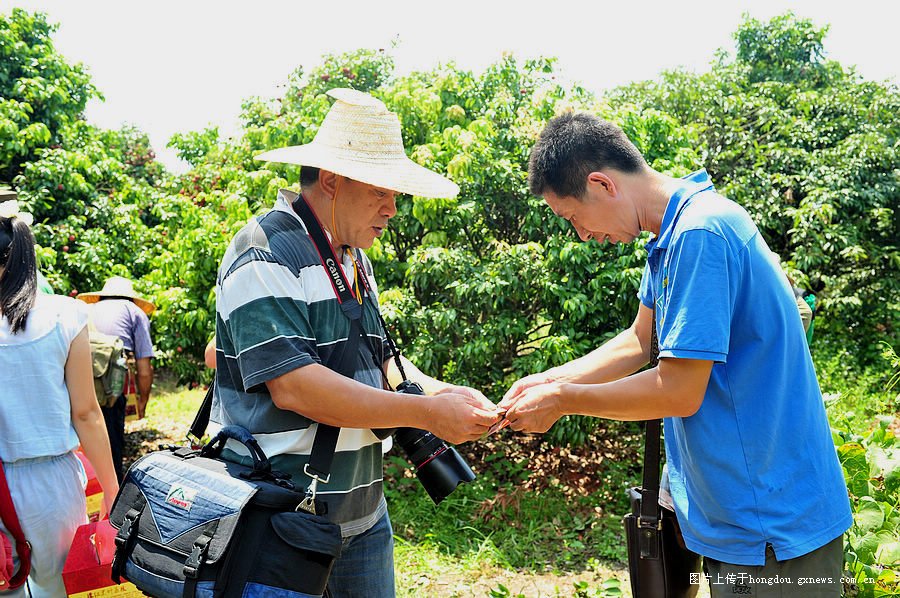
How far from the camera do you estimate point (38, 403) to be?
100 inches

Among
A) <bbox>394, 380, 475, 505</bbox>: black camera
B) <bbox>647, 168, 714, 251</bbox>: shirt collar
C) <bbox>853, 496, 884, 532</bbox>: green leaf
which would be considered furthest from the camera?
<bbox>853, 496, 884, 532</bbox>: green leaf

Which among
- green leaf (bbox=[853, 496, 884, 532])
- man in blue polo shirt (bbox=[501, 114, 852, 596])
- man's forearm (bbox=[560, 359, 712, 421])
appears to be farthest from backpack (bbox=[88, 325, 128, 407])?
green leaf (bbox=[853, 496, 884, 532])

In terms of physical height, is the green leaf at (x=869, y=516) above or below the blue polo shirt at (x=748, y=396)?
below

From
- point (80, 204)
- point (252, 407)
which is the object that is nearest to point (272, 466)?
point (252, 407)

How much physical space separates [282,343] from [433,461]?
709 millimetres

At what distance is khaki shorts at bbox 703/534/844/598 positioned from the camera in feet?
6.50

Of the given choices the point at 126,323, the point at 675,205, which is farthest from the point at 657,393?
the point at 126,323

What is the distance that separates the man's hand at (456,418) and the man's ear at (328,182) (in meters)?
0.69

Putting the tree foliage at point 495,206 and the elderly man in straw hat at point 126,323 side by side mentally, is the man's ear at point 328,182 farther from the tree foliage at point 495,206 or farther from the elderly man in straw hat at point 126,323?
the elderly man in straw hat at point 126,323

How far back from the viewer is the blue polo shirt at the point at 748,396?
6.37 ft

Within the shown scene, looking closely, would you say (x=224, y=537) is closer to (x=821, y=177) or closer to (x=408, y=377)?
(x=408, y=377)

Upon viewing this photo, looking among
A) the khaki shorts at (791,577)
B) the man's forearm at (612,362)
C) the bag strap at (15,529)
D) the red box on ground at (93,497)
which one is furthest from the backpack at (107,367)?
the khaki shorts at (791,577)

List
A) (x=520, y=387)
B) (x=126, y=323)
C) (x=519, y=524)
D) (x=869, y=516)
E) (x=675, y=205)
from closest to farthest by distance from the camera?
(x=675, y=205), (x=520, y=387), (x=869, y=516), (x=519, y=524), (x=126, y=323)

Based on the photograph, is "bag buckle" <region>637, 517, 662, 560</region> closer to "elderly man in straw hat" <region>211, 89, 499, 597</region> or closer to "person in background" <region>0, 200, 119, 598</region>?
"elderly man in straw hat" <region>211, 89, 499, 597</region>
